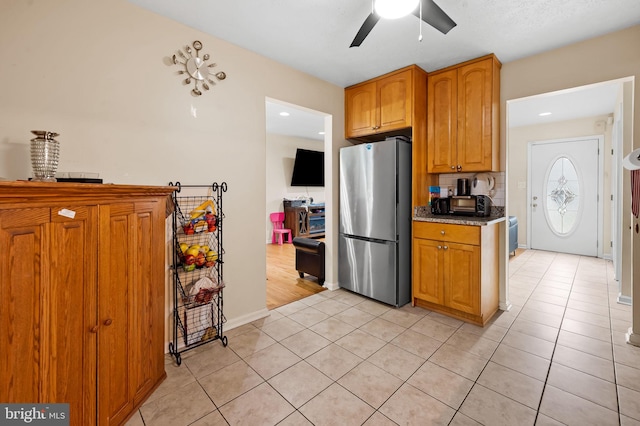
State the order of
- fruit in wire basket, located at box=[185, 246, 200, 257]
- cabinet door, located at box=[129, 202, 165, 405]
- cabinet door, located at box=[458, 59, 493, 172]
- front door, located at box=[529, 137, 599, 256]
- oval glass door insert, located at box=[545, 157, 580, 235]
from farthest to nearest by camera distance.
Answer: oval glass door insert, located at box=[545, 157, 580, 235]
front door, located at box=[529, 137, 599, 256]
cabinet door, located at box=[458, 59, 493, 172]
fruit in wire basket, located at box=[185, 246, 200, 257]
cabinet door, located at box=[129, 202, 165, 405]

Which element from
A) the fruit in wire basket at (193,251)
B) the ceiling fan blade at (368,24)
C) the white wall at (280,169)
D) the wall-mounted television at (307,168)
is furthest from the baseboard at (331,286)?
the wall-mounted television at (307,168)

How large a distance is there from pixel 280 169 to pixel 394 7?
5.50 meters

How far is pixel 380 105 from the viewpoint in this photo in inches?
128

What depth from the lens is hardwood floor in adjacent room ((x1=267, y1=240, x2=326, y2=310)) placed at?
130 inches

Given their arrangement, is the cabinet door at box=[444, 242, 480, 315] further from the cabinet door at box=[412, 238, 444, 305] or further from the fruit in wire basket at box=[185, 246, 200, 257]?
the fruit in wire basket at box=[185, 246, 200, 257]

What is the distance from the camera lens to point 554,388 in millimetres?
1765

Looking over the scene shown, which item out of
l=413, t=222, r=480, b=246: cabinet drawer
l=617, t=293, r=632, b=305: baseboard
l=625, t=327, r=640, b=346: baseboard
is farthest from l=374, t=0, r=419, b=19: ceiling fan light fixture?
l=617, t=293, r=632, b=305: baseboard

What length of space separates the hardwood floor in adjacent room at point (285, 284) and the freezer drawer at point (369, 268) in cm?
45

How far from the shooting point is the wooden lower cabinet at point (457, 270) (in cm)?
255

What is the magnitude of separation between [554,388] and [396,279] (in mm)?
1432

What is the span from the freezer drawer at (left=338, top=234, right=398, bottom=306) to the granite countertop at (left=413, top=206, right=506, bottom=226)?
45 centimetres

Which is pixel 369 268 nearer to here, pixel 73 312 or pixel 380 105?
pixel 380 105

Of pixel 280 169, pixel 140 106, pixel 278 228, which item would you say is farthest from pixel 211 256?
pixel 280 169

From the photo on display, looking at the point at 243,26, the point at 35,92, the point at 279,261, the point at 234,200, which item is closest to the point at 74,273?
the point at 35,92
